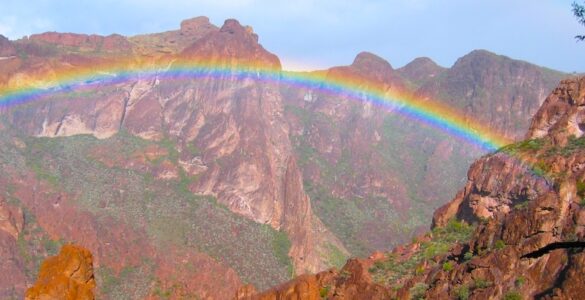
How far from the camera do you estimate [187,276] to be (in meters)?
159

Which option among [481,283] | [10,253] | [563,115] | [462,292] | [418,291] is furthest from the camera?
[10,253]

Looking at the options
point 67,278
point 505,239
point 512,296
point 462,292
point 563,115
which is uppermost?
point 563,115

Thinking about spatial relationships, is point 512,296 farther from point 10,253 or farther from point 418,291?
point 10,253

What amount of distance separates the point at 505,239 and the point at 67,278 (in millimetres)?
24309

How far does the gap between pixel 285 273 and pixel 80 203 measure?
4156 centimetres

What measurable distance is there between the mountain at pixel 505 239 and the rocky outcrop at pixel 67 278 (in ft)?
50.9

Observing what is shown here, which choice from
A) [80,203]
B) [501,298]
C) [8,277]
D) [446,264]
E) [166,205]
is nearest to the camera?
[501,298]

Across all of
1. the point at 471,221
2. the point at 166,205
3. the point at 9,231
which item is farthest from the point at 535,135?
the point at 166,205

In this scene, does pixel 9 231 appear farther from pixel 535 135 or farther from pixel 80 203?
pixel 535 135

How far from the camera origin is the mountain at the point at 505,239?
158 ft

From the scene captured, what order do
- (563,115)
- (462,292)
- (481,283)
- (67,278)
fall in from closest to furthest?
(67,278), (481,283), (462,292), (563,115)

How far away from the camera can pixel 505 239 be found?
176 feet

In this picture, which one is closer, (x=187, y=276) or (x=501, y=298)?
(x=501, y=298)

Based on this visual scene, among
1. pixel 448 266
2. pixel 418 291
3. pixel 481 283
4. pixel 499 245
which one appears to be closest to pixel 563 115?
pixel 448 266
